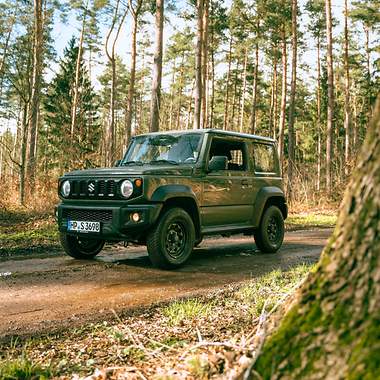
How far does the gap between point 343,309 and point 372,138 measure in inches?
26.0

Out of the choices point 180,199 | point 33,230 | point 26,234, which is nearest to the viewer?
point 180,199

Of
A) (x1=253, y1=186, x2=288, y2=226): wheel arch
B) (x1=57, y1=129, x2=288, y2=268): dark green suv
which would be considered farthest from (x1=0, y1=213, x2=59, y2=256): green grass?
(x1=253, y1=186, x2=288, y2=226): wheel arch

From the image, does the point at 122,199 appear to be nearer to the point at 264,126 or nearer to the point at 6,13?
the point at 6,13

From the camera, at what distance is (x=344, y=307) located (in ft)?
4.89

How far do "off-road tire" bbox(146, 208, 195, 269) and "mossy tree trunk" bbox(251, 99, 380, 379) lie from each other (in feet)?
13.4

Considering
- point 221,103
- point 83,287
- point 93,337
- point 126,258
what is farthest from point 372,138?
point 221,103

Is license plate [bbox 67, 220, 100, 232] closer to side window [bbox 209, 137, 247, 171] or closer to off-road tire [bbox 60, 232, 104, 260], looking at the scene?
off-road tire [bbox 60, 232, 104, 260]

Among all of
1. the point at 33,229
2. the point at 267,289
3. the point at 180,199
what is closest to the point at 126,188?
the point at 180,199

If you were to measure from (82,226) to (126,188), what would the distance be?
0.90m

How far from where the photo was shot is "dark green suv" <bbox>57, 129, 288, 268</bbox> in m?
5.65

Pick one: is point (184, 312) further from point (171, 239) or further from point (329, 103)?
point (329, 103)

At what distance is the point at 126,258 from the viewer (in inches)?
276

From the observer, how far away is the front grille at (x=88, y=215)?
573cm

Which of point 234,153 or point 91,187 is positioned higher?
point 234,153
